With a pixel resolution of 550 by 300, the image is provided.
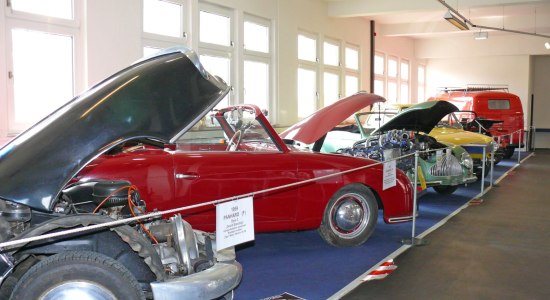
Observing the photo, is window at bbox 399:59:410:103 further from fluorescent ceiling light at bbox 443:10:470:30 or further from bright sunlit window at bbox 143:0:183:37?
bright sunlit window at bbox 143:0:183:37

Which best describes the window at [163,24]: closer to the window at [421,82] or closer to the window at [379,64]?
the window at [379,64]

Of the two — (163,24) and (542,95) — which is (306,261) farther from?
(542,95)

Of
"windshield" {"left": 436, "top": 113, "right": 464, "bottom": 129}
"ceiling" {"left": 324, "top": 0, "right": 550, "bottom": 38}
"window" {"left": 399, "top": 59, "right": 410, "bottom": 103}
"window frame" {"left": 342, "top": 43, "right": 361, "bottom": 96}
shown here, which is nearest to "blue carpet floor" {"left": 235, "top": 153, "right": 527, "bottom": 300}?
"windshield" {"left": 436, "top": 113, "right": 464, "bottom": 129}

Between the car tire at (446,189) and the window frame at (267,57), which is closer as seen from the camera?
the car tire at (446,189)

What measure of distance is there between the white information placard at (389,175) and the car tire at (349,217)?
187 millimetres

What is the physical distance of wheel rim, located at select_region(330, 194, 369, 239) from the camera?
18.5 feet

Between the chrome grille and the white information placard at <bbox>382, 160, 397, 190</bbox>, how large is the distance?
9.03 ft

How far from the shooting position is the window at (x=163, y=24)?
9.45 meters

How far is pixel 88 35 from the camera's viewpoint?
8078mm

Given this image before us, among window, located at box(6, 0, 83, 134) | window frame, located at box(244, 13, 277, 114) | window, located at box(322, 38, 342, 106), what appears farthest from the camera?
window, located at box(322, 38, 342, 106)

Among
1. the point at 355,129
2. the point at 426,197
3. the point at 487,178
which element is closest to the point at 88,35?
the point at 355,129

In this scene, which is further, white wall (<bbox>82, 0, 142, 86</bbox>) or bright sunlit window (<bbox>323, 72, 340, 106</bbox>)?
bright sunlit window (<bbox>323, 72, 340, 106</bbox>)

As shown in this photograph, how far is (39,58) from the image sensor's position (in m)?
7.78

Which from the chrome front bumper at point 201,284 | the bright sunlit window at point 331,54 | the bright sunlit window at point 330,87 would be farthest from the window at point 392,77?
the chrome front bumper at point 201,284
